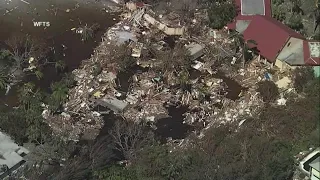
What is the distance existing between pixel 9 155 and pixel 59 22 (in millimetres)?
8726

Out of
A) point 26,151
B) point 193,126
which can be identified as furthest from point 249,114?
point 26,151

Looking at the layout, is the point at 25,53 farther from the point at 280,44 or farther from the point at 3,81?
the point at 280,44

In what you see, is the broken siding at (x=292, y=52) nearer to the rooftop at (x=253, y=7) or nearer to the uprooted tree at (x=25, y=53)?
the rooftop at (x=253, y=7)

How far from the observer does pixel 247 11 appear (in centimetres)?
2294

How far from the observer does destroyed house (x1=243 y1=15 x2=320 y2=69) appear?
1962 cm

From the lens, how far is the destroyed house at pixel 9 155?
15808 millimetres

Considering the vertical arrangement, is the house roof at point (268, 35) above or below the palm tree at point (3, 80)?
above

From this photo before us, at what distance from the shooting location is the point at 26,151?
16.7m

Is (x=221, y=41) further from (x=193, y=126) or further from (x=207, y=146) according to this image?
(x=207, y=146)

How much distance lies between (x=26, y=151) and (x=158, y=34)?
8490 millimetres

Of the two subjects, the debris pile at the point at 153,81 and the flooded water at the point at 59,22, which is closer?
the debris pile at the point at 153,81

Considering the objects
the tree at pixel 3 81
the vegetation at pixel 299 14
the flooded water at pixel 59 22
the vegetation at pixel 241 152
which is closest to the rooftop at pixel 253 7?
the vegetation at pixel 299 14

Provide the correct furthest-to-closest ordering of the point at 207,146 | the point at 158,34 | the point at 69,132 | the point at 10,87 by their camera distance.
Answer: the point at 158,34
the point at 10,87
the point at 69,132
the point at 207,146

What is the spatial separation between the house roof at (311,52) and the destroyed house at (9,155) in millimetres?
10558
